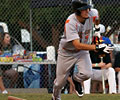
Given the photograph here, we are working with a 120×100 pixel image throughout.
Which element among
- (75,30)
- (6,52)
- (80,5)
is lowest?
(6,52)

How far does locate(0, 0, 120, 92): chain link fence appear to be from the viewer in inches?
360

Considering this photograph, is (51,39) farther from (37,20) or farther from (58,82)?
(58,82)

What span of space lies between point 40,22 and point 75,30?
147 inches

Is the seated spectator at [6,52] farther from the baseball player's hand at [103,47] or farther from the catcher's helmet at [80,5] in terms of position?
the baseball player's hand at [103,47]

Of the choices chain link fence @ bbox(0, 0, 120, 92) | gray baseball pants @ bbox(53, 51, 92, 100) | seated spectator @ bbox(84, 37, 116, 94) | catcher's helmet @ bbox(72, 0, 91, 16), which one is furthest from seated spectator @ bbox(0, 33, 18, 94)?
catcher's helmet @ bbox(72, 0, 91, 16)

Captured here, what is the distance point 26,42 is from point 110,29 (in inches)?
77.2

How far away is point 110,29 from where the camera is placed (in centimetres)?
962

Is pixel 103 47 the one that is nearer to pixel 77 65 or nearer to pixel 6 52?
pixel 77 65

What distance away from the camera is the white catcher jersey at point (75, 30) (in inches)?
226

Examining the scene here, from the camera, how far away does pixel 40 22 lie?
30.8 ft

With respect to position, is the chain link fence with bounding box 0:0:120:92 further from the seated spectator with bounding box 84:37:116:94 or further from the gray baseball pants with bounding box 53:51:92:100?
the gray baseball pants with bounding box 53:51:92:100

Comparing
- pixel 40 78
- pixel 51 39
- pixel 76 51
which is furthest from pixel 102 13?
pixel 76 51

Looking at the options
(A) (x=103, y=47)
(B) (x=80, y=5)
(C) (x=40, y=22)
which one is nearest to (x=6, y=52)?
A: (C) (x=40, y=22)

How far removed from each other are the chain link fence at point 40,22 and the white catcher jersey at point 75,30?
3.21m
